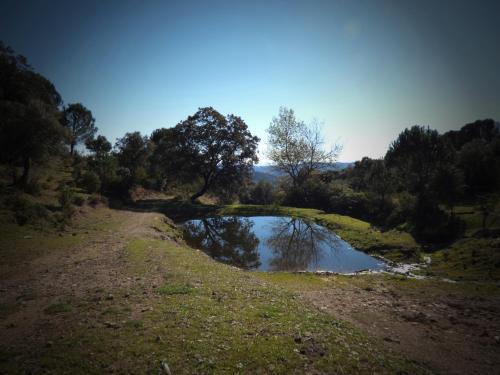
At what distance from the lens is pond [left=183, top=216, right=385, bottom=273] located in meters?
22.2

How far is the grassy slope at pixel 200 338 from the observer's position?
6488 mm

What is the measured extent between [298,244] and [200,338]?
22.5 metres

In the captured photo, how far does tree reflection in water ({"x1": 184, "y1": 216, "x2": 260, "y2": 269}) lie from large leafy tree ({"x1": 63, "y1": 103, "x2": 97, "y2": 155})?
45.8 m

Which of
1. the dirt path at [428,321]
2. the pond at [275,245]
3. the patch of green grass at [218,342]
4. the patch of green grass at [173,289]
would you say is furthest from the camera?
the pond at [275,245]

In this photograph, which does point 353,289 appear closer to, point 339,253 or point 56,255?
point 339,253

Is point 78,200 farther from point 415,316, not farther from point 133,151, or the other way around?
point 415,316

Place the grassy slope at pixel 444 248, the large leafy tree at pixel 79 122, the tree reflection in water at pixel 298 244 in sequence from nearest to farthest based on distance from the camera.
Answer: the grassy slope at pixel 444 248 → the tree reflection in water at pixel 298 244 → the large leafy tree at pixel 79 122

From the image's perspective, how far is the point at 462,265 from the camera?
18.6m

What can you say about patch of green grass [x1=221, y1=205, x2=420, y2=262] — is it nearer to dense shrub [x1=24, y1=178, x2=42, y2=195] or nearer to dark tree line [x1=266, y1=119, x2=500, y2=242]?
dark tree line [x1=266, y1=119, x2=500, y2=242]

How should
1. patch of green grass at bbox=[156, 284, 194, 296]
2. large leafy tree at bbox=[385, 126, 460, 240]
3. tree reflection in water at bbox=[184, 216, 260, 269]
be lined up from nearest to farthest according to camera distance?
patch of green grass at bbox=[156, 284, 194, 296]
tree reflection in water at bbox=[184, 216, 260, 269]
large leafy tree at bbox=[385, 126, 460, 240]

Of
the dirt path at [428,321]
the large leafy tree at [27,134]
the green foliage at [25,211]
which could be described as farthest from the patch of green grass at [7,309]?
the large leafy tree at [27,134]

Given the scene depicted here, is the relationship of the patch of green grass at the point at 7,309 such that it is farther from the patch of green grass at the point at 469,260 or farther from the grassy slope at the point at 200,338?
the patch of green grass at the point at 469,260

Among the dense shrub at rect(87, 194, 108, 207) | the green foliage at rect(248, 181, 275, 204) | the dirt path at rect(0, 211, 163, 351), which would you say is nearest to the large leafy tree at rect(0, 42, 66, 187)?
the dense shrub at rect(87, 194, 108, 207)

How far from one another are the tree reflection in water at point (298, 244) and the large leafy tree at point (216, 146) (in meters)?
20.5
